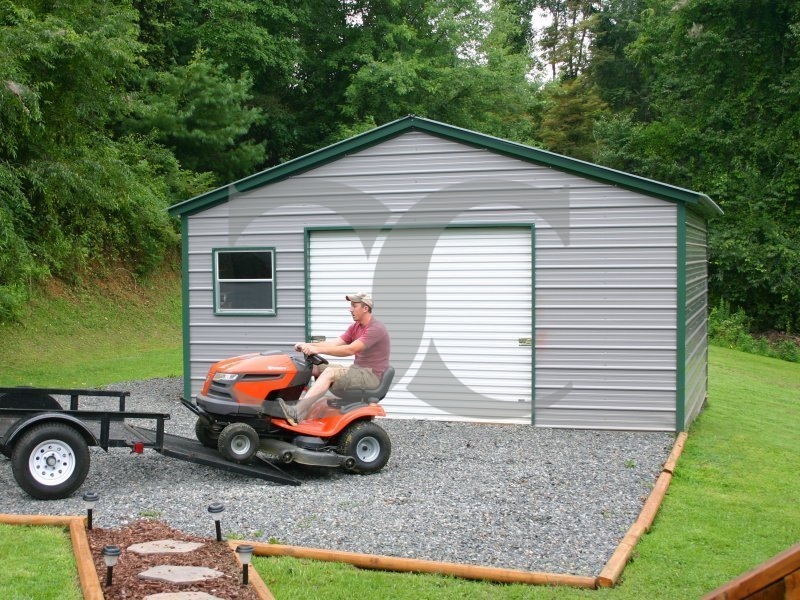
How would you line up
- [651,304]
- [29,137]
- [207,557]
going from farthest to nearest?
[29,137] → [651,304] → [207,557]

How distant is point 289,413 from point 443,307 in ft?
14.1

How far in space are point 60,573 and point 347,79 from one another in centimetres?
2813

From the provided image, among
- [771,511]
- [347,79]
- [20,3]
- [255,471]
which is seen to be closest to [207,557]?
[255,471]

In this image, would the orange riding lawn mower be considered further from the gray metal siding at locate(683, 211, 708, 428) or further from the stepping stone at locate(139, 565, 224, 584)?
the gray metal siding at locate(683, 211, 708, 428)

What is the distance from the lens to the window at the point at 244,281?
12.4 meters

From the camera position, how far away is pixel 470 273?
1182 cm

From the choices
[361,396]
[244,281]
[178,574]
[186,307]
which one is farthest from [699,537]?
[186,307]

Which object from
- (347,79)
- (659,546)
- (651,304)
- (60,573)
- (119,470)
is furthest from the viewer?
(347,79)

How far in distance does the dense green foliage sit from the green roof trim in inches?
233

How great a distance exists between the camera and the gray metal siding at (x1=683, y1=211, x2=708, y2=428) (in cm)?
1149

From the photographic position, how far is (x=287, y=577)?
5387 millimetres

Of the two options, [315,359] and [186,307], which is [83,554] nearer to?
[315,359]

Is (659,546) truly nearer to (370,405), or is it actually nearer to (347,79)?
(370,405)

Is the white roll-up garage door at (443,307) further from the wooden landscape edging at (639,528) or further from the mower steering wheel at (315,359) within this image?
the mower steering wheel at (315,359)
